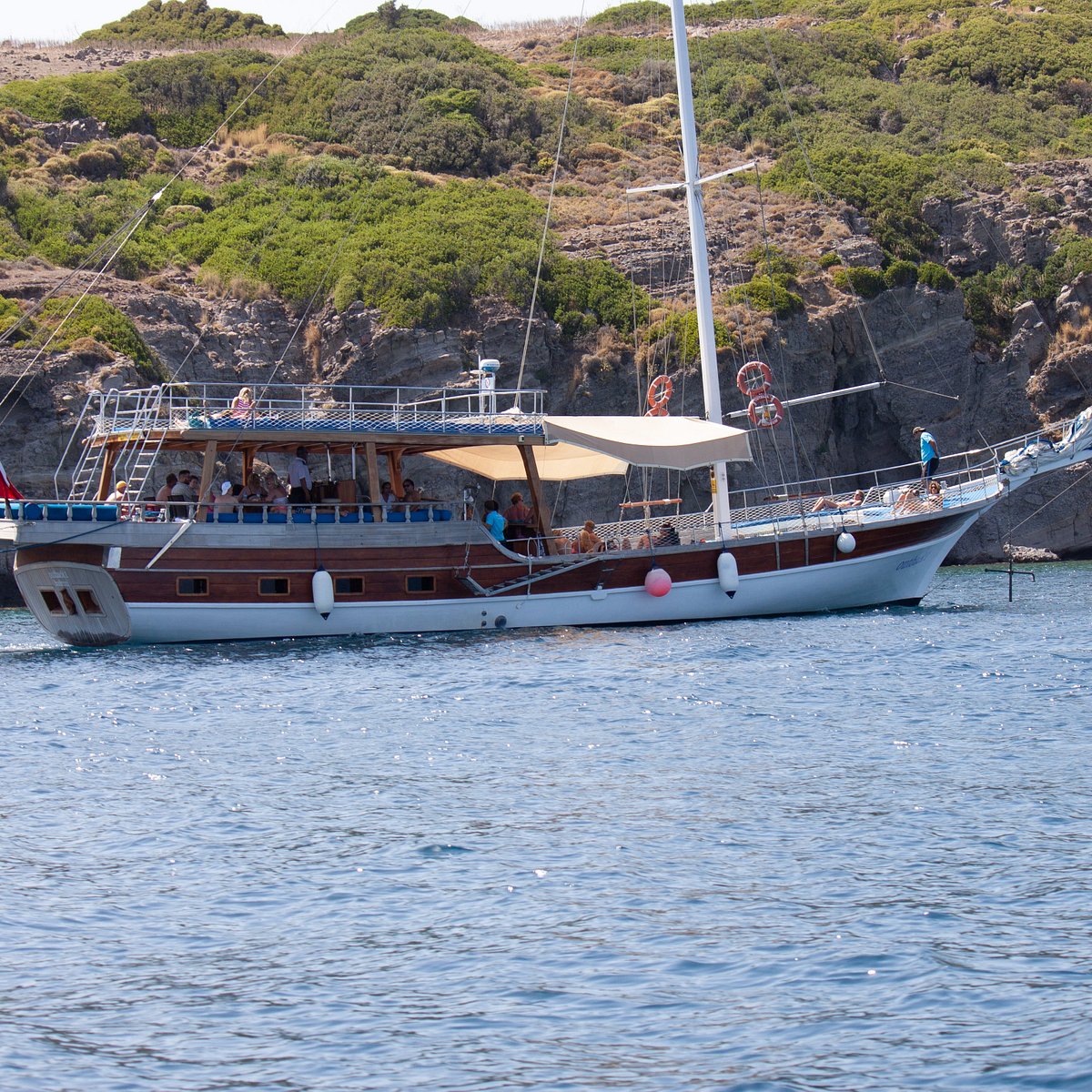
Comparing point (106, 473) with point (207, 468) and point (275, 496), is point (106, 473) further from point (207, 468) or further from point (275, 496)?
point (275, 496)

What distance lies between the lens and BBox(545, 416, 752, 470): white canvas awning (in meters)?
27.6

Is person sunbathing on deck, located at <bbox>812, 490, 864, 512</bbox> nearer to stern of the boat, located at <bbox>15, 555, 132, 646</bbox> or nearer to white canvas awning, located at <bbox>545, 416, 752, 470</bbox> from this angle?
white canvas awning, located at <bbox>545, 416, 752, 470</bbox>

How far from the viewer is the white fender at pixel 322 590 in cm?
2655

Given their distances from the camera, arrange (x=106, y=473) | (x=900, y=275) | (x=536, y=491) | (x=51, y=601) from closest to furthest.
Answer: (x=51, y=601), (x=106, y=473), (x=536, y=491), (x=900, y=275)

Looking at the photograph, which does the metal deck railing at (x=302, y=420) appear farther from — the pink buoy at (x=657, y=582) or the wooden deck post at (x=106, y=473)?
the pink buoy at (x=657, y=582)

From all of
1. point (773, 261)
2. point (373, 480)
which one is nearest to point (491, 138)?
point (773, 261)

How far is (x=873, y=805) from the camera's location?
40.9ft

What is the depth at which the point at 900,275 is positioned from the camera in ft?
158

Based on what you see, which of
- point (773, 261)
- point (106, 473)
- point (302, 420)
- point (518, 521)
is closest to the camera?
point (302, 420)

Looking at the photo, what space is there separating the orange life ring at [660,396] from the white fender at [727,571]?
13.2 feet

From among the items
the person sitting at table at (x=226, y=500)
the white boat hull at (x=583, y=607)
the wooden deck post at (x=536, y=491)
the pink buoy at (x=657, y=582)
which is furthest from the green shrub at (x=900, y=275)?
the person sitting at table at (x=226, y=500)

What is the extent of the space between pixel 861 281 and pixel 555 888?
40.3 m

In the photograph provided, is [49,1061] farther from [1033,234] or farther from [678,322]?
[1033,234]

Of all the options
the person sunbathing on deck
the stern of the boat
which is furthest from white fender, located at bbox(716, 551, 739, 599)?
the stern of the boat
